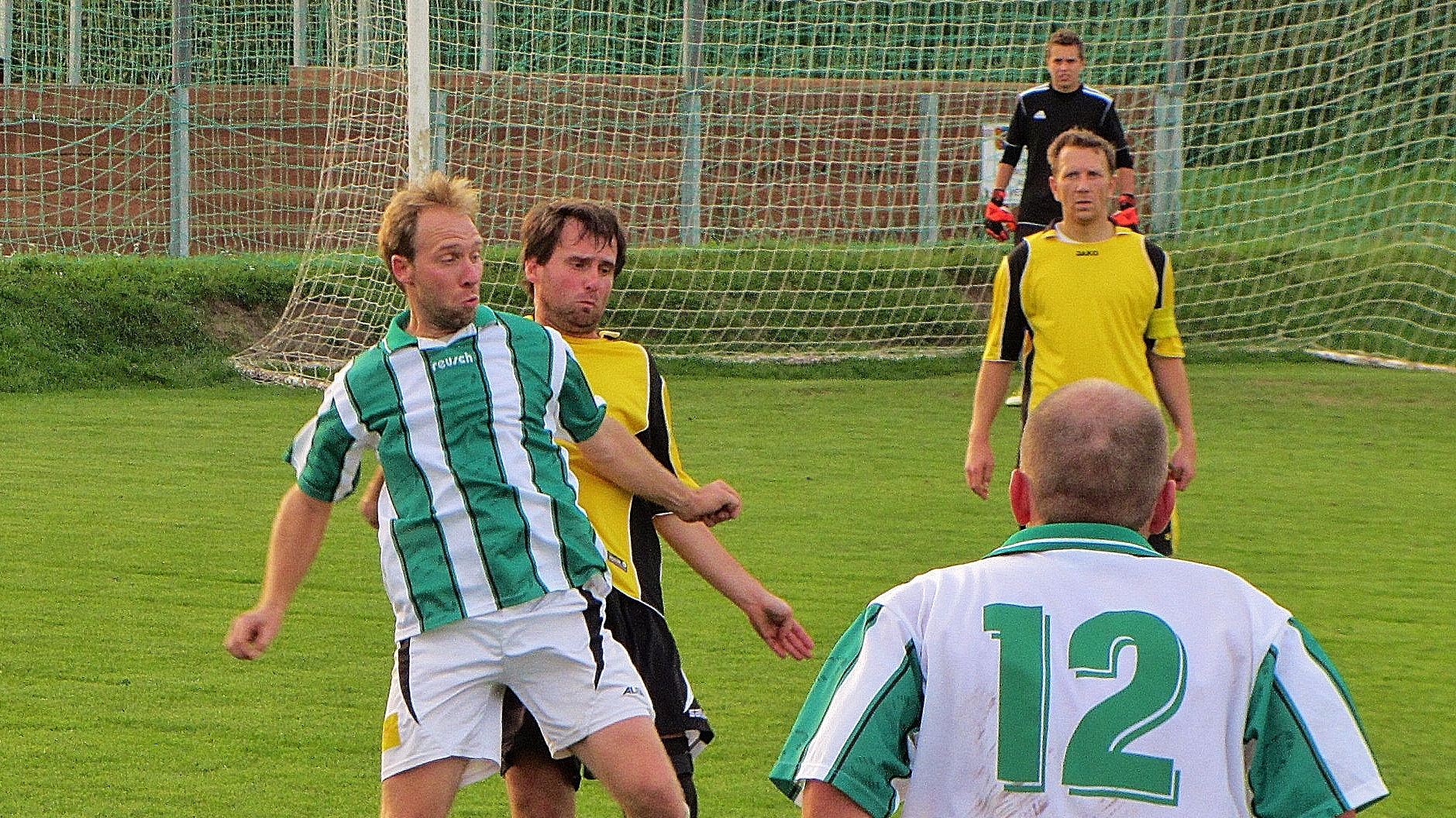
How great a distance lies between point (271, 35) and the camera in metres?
14.4

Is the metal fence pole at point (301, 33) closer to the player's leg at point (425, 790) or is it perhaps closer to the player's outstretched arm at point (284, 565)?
the player's outstretched arm at point (284, 565)

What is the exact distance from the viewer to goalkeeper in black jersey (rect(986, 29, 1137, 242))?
349 inches

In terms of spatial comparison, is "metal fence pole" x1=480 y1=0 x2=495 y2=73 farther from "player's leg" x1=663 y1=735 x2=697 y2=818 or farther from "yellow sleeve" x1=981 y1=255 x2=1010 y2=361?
"player's leg" x1=663 y1=735 x2=697 y2=818

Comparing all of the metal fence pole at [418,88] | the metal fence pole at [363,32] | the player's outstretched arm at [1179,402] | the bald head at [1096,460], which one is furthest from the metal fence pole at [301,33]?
the bald head at [1096,460]

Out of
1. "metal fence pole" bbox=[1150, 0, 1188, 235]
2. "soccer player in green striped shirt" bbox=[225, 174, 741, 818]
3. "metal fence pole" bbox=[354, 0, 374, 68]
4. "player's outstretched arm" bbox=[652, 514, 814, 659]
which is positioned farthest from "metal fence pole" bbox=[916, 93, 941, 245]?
"soccer player in green striped shirt" bbox=[225, 174, 741, 818]

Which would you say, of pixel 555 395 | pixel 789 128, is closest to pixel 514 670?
pixel 555 395

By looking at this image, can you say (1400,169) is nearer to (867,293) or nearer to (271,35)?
(867,293)

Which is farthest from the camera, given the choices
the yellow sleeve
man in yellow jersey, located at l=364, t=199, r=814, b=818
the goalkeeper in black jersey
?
the goalkeeper in black jersey

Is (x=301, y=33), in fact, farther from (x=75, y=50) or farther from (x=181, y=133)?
(x=75, y=50)

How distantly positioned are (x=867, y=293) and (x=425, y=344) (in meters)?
9.37

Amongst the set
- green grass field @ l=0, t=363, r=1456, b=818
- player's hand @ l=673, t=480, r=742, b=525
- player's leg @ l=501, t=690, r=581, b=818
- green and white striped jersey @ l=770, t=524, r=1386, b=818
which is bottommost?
green grass field @ l=0, t=363, r=1456, b=818

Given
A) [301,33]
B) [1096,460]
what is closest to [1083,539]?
[1096,460]

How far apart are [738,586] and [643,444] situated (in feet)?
1.12

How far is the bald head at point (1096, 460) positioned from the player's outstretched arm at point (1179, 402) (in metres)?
3.32
